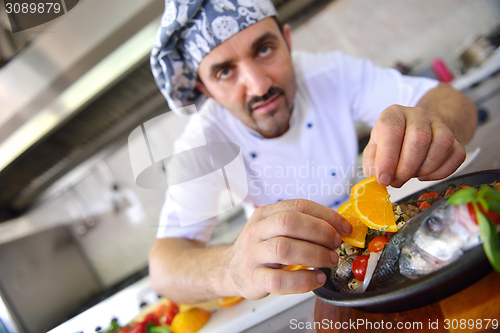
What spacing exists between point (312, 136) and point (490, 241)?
0.83m

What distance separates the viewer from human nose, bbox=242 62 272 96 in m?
0.85

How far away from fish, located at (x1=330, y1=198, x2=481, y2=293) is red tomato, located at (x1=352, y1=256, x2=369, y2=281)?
0.01 m

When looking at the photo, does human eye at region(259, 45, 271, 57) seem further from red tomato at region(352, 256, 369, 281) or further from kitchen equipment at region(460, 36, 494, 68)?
kitchen equipment at region(460, 36, 494, 68)

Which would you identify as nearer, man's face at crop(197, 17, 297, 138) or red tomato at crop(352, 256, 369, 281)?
red tomato at crop(352, 256, 369, 281)

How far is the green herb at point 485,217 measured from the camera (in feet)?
0.87

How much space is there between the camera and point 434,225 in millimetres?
332

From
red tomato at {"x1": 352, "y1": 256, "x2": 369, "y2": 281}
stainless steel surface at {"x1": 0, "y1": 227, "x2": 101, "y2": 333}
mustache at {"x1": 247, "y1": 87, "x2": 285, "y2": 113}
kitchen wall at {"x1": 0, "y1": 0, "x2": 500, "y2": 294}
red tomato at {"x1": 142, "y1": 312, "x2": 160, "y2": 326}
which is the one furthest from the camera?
kitchen wall at {"x1": 0, "y1": 0, "x2": 500, "y2": 294}

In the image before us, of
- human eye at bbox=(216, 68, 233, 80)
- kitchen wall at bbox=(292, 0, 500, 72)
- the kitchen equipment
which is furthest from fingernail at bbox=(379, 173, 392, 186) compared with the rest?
the kitchen equipment

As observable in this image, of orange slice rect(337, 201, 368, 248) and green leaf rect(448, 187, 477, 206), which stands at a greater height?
green leaf rect(448, 187, 477, 206)

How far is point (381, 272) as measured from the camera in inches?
15.4

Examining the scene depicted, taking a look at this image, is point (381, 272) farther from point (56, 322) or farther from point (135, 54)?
point (135, 54)

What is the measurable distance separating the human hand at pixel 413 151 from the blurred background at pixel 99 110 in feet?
2.95

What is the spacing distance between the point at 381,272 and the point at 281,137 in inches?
27.3

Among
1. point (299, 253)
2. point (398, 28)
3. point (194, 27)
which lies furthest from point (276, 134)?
point (398, 28)
